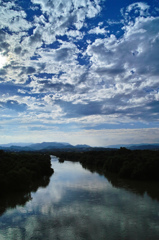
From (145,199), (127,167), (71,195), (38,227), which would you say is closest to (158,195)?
(145,199)

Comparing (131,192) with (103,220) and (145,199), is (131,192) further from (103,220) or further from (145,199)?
(103,220)

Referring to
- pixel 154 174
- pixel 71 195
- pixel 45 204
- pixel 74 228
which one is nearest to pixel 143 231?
pixel 74 228

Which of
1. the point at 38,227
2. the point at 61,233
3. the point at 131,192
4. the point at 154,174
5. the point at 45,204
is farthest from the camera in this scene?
the point at 154,174

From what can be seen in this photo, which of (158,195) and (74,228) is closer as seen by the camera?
(74,228)

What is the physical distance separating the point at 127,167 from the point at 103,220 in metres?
24.9

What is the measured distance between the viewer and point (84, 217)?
1833 cm

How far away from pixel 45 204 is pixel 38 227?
7.21 metres

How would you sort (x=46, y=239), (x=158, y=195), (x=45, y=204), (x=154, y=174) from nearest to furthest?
1. (x=46, y=239)
2. (x=45, y=204)
3. (x=158, y=195)
4. (x=154, y=174)

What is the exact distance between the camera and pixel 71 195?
2758 centimetres

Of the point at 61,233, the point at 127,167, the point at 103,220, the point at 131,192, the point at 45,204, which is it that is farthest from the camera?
the point at 127,167

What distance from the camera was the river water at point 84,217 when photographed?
14.8 meters

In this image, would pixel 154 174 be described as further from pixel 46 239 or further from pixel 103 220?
pixel 46 239

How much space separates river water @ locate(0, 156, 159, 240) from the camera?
1482 cm

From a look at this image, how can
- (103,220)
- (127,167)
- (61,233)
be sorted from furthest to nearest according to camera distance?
(127,167) → (103,220) → (61,233)
